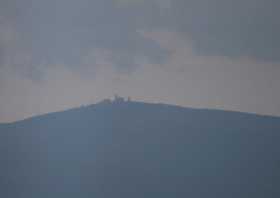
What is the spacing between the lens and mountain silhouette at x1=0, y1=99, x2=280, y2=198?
2.61 m

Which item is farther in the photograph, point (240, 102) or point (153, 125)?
point (153, 125)

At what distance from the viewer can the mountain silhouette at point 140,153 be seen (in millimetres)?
2605

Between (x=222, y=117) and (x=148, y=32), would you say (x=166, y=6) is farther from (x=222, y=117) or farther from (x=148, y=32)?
(x=222, y=117)

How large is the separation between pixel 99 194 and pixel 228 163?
0.82 metres

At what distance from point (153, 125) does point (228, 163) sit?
0.51 m

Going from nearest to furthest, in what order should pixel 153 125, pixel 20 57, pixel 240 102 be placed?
pixel 240 102
pixel 153 125
pixel 20 57

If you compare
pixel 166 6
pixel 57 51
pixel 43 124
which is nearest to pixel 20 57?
pixel 57 51

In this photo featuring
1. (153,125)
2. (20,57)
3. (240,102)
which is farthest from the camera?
(20,57)

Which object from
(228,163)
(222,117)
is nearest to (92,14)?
(222,117)

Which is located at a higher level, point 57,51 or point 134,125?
point 57,51

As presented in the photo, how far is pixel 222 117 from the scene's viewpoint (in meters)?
2.67

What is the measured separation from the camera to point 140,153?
277 centimetres

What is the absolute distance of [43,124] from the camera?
2.96m

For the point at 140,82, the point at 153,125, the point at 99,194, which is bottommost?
the point at 99,194
